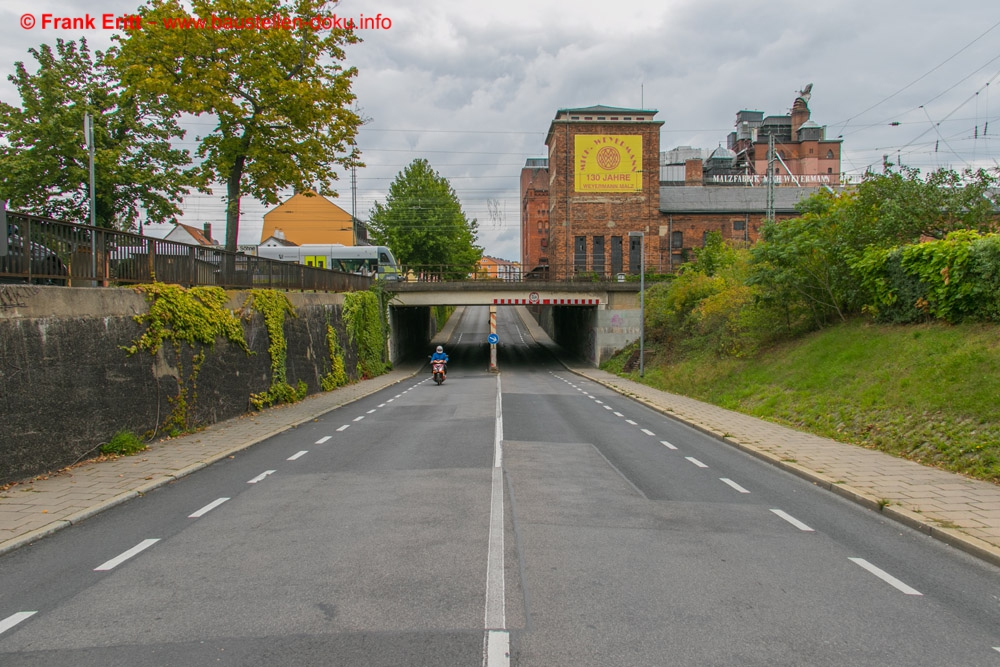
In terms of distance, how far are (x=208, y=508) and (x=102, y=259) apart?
586 centimetres

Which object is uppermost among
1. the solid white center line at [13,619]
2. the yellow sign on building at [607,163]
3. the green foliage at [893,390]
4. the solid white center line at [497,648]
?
the yellow sign on building at [607,163]

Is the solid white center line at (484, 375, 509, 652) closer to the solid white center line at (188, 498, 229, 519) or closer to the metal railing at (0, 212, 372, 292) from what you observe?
the solid white center line at (188, 498, 229, 519)

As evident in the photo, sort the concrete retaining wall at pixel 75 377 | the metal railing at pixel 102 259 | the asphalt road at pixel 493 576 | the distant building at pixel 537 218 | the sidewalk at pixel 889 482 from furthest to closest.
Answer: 1. the distant building at pixel 537 218
2. the metal railing at pixel 102 259
3. the concrete retaining wall at pixel 75 377
4. the sidewalk at pixel 889 482
5. the asphalt road at pixel 493 576

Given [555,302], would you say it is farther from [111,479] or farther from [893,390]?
[111,479]

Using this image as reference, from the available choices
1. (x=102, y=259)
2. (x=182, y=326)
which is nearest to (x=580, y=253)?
(x=182, y=326)

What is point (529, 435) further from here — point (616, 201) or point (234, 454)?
point (616, 201)

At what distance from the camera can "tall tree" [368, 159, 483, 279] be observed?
61188mm

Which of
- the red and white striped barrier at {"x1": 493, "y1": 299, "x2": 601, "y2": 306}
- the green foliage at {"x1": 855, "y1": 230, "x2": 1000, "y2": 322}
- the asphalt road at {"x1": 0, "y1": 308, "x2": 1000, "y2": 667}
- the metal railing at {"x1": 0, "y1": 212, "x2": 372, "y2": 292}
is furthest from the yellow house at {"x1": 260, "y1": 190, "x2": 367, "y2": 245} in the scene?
the asphalt road at {"x1": 0, "y1": 308, "x2": 1000, "y2": 667}

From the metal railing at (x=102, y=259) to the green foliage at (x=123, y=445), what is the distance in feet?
8.08

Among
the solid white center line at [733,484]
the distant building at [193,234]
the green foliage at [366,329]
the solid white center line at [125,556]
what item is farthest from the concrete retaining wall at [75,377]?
the distant building at [193,234]

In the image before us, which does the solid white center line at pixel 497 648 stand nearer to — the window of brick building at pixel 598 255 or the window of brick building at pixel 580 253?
the window of brick building at pixel 580 253

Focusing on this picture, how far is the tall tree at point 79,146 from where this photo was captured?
94.6ft

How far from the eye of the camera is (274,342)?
18.7 meters

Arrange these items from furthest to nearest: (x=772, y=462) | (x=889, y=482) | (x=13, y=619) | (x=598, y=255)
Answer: (x=598, y=255) → (x=772, y=462) → (x=889, y=482) → (x=13, y=619)
